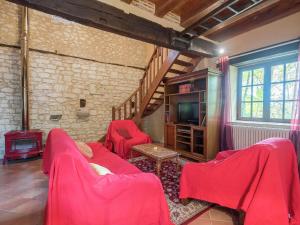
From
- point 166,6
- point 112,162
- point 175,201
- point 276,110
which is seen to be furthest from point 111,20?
point 276,110

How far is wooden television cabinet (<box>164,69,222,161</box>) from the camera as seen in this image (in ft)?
11.6

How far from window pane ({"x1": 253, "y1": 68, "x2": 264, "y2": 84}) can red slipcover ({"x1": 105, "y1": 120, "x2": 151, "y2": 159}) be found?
259 centimetres

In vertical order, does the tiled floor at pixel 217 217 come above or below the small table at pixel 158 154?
below

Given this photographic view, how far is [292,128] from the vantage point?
2.70 m

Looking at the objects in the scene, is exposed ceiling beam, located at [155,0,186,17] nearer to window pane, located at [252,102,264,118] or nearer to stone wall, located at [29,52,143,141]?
window pane, located at [252,102,264,118]

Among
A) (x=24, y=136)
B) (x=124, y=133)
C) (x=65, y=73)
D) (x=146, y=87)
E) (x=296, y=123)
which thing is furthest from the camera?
(x=146, y=87)

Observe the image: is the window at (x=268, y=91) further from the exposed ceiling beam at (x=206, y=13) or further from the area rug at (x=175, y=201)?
the area rug at (x=175, y=201)

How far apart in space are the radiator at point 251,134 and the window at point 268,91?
0.36 meters

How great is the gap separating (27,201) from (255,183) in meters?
2.55

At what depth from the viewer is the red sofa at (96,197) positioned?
1.16 m

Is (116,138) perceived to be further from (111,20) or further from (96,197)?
(96,197)

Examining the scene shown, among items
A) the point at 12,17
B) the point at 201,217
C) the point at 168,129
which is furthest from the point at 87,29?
the point at 201,217

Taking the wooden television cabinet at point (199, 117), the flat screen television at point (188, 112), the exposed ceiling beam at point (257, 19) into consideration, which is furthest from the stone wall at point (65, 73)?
the exposed ceiling beam at point (257, 19)

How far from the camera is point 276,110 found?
319 cm
